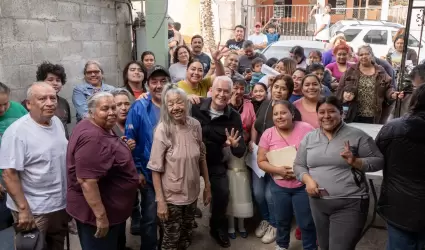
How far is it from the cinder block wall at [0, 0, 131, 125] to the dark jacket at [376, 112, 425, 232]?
3.78 m

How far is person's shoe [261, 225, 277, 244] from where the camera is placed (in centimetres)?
389

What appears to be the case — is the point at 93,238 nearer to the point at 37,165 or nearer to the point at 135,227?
the point at 37,165

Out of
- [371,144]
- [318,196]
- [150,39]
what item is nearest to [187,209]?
[318,196]

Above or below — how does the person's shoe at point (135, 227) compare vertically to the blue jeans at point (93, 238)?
below

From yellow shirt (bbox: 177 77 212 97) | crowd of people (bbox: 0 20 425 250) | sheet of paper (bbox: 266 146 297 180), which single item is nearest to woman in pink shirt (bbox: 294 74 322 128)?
crowd of people (bbox: 0 20 425 250)

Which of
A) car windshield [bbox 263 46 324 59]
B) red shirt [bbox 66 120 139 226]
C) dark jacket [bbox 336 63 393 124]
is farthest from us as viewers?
car windshield [bbox 263 46 324 59]

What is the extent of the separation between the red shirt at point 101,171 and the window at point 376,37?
11.6m

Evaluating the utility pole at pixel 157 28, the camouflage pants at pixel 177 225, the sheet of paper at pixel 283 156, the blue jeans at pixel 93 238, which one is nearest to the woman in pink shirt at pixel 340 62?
the sheet of paper at pixel 283 156

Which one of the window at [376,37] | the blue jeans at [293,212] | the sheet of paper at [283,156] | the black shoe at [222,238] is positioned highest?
the window at [376,37]

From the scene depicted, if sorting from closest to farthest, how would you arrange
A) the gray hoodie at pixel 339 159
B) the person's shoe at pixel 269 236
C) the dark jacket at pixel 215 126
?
the gray hoodie at pixel 339 159 → the dark jacket at pixel 215 126 → the person's shoe at pixel 269 236

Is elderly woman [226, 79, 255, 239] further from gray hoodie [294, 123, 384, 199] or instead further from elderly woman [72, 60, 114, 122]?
elderly woman [72, 60, 114, 122]

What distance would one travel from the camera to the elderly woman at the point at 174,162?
2.96m

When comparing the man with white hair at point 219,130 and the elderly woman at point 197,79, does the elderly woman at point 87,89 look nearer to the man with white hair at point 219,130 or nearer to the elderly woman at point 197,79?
the elderly woman at point 197,79

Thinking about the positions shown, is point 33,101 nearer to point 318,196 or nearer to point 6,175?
point 6,175
